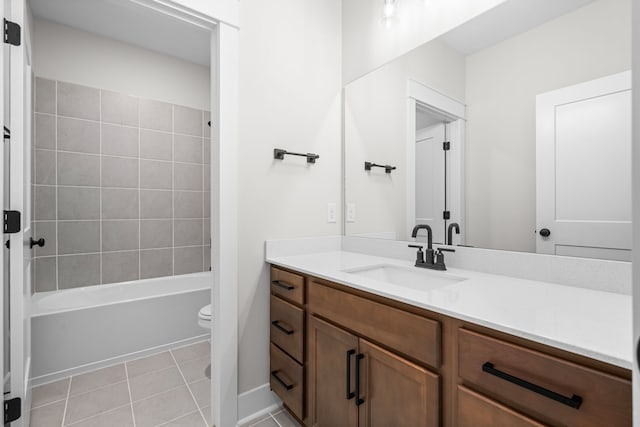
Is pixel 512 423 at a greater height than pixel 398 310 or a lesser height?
lesser

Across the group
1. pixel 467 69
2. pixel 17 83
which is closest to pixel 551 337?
pixel 467 69

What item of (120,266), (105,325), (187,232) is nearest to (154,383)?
(105,325)

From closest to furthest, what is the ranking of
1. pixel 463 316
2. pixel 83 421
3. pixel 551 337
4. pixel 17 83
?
pixel 551 337 → pixel 463 316 → pixel 17 83 → pixel 83 421

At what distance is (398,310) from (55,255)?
2.84m

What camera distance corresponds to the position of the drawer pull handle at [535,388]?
597 millimetres

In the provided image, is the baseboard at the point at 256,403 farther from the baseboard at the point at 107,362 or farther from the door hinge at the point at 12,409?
the baseboard at the point at 107,362

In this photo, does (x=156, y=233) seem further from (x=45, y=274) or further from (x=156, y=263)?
(x=45, y=274)

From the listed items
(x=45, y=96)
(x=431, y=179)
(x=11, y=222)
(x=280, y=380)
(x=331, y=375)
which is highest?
(x=45, y=96)

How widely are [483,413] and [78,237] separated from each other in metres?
3.07

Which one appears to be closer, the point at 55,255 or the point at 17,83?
the point at 17,83

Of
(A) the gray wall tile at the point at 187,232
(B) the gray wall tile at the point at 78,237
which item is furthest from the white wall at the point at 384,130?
(B) the gray wall tile at the point at 78,237

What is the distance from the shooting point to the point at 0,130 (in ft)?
3.68

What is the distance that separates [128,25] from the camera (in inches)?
97.6

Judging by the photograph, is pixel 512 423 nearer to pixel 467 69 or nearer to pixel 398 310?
pixel 398 310
